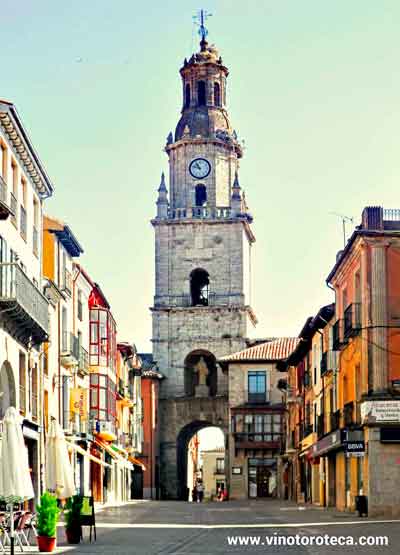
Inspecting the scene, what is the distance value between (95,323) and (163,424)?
3501 cm

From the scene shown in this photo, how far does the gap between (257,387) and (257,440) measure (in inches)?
154

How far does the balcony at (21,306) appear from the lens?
117ft

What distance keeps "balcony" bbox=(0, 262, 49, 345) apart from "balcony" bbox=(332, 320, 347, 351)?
12.0m

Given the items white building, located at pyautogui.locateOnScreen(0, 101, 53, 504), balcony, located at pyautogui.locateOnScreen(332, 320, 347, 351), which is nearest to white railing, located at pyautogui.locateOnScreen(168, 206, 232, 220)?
balcony, located at pyautogui.locateOnScreen(332, 320, 347, 351)

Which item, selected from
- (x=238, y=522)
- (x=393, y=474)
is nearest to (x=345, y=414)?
(x=393, y=474)

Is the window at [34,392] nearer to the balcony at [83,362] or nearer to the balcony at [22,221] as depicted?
the balcony at [22,221]

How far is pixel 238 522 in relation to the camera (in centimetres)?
3894

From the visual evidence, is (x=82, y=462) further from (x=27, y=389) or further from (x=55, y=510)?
(x=55, y=510)

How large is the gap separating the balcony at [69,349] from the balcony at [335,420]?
11.5 meters

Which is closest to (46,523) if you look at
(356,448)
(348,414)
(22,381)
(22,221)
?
(22,381)

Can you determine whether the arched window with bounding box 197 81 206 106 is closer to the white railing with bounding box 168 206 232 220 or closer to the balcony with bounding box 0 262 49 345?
the white railing with bounding box 168 206 232 220

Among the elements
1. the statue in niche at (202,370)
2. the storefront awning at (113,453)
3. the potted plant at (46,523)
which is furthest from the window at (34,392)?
the statue in niche at (202,370)

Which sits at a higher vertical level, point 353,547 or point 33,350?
point 33,350

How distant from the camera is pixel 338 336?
1996 inches
